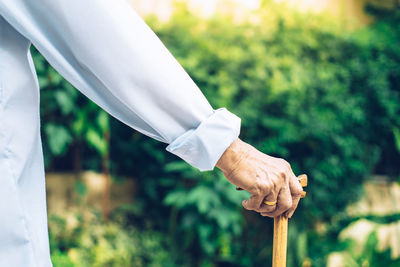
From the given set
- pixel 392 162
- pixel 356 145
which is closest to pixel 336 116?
pixel 356 145

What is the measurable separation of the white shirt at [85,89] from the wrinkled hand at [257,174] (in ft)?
0.18

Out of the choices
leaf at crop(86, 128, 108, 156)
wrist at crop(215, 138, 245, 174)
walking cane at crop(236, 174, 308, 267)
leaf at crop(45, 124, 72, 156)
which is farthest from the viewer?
leaf at crop(86, 128, 108, 156)

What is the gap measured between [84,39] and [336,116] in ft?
10.5

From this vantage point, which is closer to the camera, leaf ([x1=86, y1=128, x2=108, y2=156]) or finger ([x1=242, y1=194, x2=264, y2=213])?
finger ([x1=242, y1=194, x2=264, y2=213])

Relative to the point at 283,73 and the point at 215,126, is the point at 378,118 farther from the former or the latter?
the point at 215,126

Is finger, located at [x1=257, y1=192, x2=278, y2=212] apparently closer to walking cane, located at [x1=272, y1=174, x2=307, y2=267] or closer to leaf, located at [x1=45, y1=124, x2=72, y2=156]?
walking cane, located at [x1=272, y1=174, x2=307, y2=267]

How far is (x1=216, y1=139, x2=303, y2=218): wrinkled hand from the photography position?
1.08 m

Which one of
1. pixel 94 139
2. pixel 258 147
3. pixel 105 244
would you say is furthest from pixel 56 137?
pixel 258 147

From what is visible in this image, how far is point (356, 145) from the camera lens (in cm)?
387

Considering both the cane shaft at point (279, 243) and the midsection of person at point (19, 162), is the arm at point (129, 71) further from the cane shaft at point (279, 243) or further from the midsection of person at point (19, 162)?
the cane shaft at point (279, 243)

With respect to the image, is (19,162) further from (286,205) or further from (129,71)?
(286,205)

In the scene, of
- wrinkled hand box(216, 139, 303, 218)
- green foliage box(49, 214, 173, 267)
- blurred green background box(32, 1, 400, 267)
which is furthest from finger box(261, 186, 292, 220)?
green foliage box(49, 214, 173, 267)

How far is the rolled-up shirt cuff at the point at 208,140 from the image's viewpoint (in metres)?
1.01

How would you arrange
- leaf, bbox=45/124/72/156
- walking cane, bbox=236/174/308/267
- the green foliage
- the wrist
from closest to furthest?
A: 1. the wrist
2. walking cane, bbox=236/174/308/267
3. leaf, bbox=45/124/72/156
4. the green foliage
